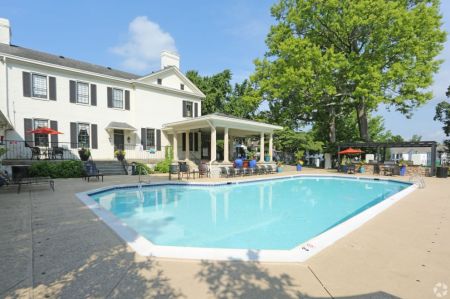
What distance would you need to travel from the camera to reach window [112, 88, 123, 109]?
18.0m

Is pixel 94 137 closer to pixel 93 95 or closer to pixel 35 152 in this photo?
pixel 93 95

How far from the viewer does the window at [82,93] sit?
16.5m

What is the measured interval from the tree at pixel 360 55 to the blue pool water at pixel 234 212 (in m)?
11.7

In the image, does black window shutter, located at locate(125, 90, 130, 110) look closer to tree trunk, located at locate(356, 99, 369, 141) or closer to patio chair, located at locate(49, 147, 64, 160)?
patio chair, located at locate(49, 147, 64, 160)

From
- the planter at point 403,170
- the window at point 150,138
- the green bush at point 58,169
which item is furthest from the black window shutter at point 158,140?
the planter at point 403,170

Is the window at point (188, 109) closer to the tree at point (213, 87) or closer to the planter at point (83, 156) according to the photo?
the tree at point (213, 87)

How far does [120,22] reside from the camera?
54.4 feet

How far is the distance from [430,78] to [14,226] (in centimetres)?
2810

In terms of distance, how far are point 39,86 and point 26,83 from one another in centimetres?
67

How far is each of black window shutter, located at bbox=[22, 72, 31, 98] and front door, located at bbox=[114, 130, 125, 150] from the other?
17.9 ft

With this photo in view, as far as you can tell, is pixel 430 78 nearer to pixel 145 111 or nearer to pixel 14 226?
pixel 145 111

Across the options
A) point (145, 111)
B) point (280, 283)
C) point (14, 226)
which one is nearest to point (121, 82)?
point (145, 111)

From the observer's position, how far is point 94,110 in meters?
17.0

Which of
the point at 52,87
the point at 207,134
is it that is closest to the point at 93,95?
the point at 52,87
